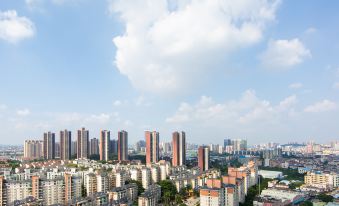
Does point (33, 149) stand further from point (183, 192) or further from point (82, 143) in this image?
point (183, 192)

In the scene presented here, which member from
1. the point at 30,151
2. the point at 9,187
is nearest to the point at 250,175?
the point at 9,187

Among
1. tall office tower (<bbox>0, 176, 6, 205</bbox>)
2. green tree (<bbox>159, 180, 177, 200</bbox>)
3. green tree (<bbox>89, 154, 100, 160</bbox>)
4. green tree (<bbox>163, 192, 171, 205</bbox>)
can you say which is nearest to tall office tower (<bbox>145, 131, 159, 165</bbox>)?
green tree (<bbox>89, 154, 100, 160</bbox>)

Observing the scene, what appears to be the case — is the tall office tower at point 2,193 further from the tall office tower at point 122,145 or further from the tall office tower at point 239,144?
the tall office tower at point 239,144

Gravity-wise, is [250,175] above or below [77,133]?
below

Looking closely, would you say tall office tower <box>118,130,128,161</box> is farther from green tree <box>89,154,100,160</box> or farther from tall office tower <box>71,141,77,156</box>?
tall office tower <box>71,141,77,156</box>

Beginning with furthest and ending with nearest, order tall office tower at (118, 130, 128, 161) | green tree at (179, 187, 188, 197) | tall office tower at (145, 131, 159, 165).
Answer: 1. tall office tower at (118, 130, 128, 161)
2. tall office tower at (145, 131, 159, 165)
3. green tree at (179, 187, 188, 197)

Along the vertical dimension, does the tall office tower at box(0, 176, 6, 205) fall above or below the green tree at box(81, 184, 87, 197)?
above

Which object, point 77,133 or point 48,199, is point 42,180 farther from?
point 77,133
